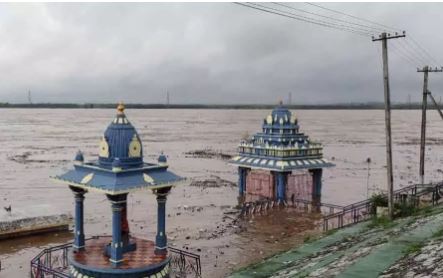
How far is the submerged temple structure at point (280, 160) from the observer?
2878 centimetres

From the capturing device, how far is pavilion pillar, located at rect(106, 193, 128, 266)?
13500 millimetres

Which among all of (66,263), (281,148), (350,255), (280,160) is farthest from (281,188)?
(350,255)

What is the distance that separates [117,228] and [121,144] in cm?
226

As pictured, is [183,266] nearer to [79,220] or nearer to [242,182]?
[79,220]

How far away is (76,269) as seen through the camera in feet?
45.0

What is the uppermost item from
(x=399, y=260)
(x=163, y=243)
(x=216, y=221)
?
(x=399, y=260)

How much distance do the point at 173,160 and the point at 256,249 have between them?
119 ft

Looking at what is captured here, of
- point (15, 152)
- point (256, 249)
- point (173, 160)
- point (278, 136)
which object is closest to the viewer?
point (256, 249)

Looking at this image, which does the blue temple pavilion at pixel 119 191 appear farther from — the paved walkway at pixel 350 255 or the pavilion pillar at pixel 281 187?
the pavilion pillar at pixel 281 187

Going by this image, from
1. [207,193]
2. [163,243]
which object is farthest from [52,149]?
[163,243]

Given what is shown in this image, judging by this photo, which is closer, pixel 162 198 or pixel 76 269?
pixel 76 269

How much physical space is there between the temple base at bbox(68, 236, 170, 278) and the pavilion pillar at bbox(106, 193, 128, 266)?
186 mm

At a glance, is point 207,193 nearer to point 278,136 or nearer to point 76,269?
point 278,136

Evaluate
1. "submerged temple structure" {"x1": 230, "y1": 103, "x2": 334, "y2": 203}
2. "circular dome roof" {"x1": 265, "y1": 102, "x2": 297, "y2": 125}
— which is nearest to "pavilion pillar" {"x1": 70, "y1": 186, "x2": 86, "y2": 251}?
"submerged temple structure" {"x1": 230, "y1": 103, "x2": 334, "y2": 203}
